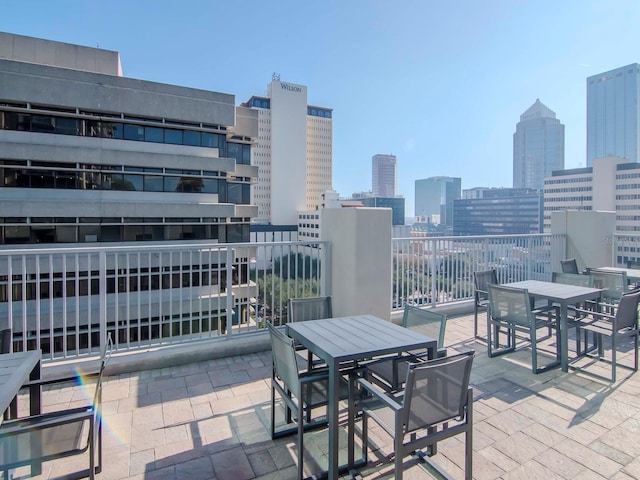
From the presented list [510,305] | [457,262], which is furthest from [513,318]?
[457,262]

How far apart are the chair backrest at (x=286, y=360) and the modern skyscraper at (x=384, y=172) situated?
514 ft

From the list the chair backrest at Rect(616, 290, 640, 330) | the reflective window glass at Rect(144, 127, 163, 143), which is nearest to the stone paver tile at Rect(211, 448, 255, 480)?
the chair backrest at Rect(616, 290, 640, 330)

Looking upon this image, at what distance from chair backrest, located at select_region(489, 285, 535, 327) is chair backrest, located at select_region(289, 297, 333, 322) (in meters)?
1.96

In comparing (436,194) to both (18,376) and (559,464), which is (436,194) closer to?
(559,464)

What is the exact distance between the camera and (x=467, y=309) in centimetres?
580

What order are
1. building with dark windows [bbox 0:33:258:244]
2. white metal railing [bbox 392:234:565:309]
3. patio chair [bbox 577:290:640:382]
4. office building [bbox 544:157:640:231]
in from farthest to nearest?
building with dark windows [bbox 0:33:258:244]
office building [bbox 544:157:640:231]
white metal railing [bbox 392:234:565:309]
patio chair [bbox 577:290:640:382]

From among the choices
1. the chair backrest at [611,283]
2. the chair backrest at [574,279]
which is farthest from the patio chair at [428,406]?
the chair backrest at [611,283]

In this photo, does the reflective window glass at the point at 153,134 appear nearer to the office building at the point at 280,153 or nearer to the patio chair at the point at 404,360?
the patio chair at the point at 404,360

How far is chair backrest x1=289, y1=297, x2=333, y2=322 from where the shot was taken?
3.07 meters

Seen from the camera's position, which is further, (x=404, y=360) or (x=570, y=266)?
(x=570, y=266)

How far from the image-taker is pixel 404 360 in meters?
2.44

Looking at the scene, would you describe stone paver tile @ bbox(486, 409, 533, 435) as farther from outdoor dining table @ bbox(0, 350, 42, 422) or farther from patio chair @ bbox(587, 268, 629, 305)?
patio chair @ bbox(587, 268, 629, 305)

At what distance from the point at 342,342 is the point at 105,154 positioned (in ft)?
124

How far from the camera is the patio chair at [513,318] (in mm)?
3576
